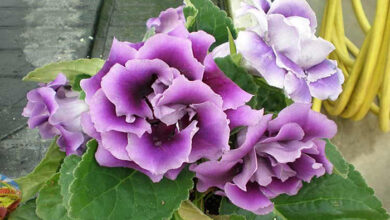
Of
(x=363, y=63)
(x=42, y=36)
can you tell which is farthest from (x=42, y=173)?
(x=42, y=36)

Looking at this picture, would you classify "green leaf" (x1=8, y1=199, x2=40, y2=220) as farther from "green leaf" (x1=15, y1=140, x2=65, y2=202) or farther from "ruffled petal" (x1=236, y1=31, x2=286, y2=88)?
"ruffled petal" (x1=236, y1=31, x2=286, y2=88)

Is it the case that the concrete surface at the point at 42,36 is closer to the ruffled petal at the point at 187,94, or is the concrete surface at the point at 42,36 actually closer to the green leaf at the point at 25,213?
the green leaf at the point at 25,213

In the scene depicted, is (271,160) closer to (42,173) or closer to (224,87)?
(224,87)

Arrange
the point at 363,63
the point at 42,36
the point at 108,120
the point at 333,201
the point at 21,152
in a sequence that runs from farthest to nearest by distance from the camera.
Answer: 1. the point at 42,36
2. the point at 21,152
3. the point at 363,63
4. the point at 333,201
5. the point at 108,120

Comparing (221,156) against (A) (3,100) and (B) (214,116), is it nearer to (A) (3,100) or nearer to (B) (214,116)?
(B) (214,116)

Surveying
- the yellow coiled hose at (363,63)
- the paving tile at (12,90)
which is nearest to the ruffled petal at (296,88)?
the yellow coiled hose at (363,63)

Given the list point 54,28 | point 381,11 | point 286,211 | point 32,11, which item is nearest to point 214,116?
point 286,211

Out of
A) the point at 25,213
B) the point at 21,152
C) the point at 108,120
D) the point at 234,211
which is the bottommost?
the point at 21,152
